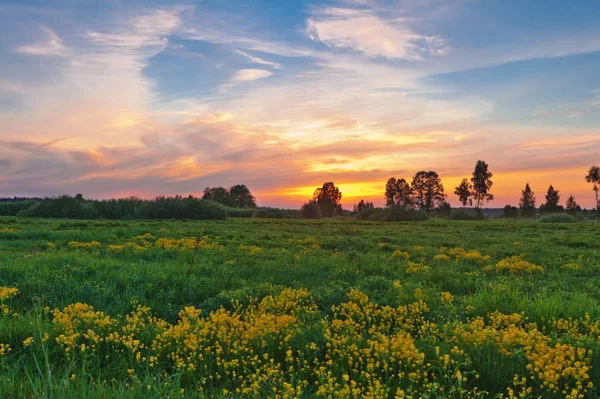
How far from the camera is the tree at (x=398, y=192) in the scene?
95.8 meters

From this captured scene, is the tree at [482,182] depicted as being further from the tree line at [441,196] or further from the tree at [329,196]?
the tree at [329,196]

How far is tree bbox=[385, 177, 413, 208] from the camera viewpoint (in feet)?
314

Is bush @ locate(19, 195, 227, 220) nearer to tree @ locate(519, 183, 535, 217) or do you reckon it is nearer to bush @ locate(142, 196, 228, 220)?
bush @ locate(142, 196, 228, 220)

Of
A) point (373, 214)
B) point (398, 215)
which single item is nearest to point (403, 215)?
point (398, 215)

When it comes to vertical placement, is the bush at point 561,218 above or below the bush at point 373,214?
below

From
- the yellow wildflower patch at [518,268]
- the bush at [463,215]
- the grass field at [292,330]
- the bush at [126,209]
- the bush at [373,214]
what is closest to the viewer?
the grass field at [292,330]

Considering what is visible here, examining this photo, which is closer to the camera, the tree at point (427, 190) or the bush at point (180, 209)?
the bush at point (180, 209)

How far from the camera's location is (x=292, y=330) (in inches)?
214

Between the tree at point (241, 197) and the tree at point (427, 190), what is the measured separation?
40.1 m

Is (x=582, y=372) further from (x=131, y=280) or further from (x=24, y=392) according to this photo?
(x=131, y=280)

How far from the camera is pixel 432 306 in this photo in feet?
23.5

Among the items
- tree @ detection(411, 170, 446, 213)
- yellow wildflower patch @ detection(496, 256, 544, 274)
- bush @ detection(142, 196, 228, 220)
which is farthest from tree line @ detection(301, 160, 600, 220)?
yellow wildflower patch @ detection(496, 256, 544, 274)

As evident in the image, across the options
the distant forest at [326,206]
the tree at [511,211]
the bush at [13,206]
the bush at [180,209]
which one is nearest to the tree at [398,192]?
the distant forest at [326,206]

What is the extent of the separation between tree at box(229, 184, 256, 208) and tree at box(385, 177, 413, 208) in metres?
34.2
